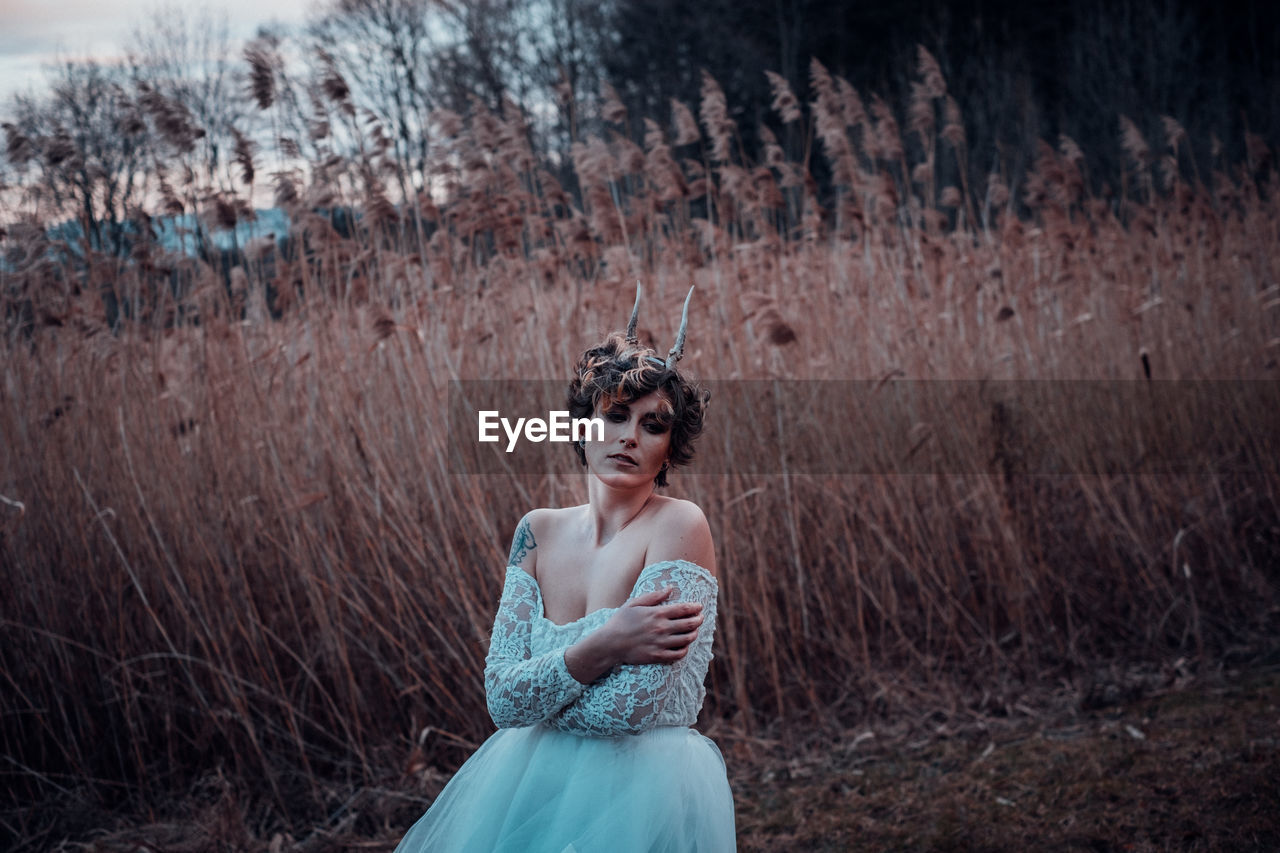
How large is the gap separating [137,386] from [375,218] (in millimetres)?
919

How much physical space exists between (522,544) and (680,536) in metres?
0.26

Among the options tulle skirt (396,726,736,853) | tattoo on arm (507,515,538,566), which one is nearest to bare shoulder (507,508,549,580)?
tattoo on arm (507,515,538,566)

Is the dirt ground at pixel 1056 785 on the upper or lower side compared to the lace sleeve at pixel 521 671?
lower

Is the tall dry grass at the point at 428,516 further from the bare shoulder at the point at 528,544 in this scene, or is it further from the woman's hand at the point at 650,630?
the woman's hand at the point at 650,630

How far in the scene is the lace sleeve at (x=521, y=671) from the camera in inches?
48.1

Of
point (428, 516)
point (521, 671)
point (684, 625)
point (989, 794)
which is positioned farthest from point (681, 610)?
point (428, 516)

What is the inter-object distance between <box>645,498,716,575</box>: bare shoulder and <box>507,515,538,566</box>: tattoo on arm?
21cm

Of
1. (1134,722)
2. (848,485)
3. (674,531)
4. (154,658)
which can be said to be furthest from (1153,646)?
(154,658)

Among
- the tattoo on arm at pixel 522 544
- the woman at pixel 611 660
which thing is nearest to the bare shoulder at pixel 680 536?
the woman at pixel 611 660

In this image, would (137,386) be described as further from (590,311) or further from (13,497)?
(590,311)

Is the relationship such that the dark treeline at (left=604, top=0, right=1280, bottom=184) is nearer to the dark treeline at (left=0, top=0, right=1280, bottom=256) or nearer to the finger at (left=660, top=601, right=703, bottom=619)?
the dark treeline at (left=0, top=0, right=1280, bottom=256)

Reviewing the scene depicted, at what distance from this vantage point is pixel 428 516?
9.23 feet

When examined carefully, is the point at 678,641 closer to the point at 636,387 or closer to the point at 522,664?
the point at 522,664

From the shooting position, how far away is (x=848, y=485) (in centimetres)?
317
